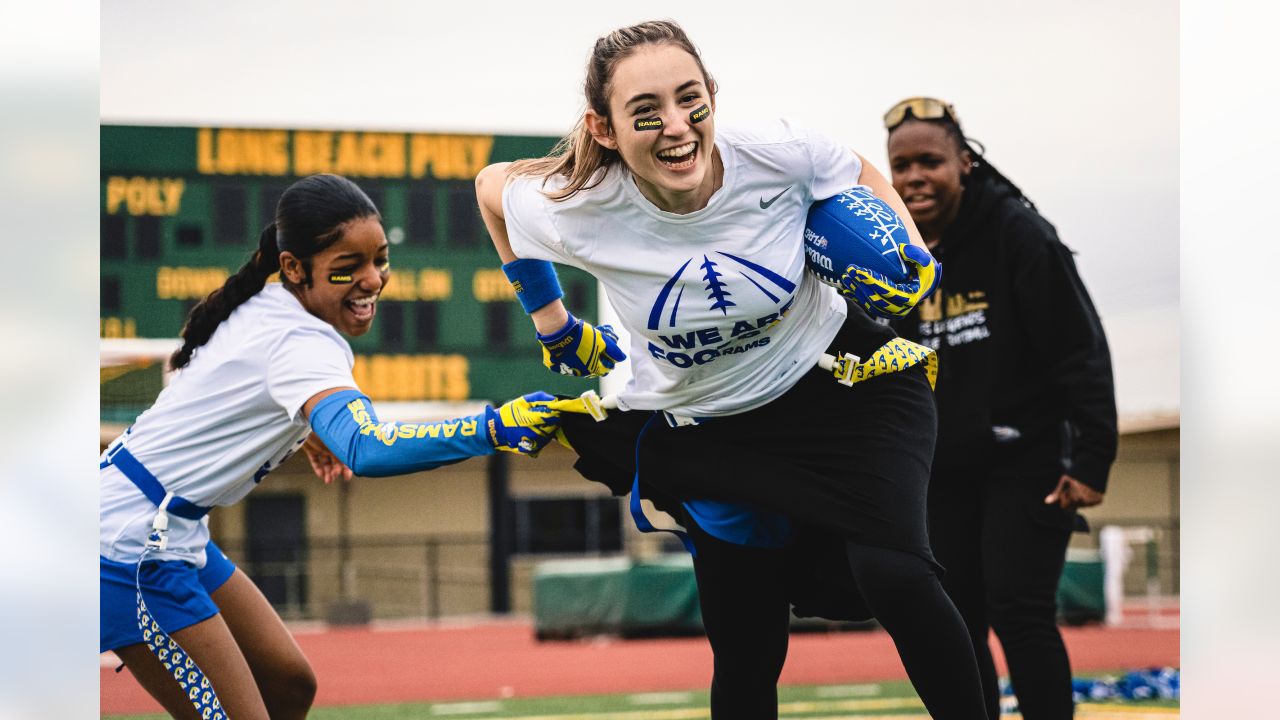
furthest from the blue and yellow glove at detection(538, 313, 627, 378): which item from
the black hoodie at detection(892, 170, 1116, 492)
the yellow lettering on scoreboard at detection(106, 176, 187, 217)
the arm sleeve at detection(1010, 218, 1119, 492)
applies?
the yellow lettering on scoreboard at detection(106, 176, 187, 217)

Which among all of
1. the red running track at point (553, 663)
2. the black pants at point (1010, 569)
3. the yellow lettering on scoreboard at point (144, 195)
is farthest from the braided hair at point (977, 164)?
the yellow lettering on scoreboard at point (144, 195)

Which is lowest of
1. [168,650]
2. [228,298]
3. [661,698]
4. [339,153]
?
[661,698]

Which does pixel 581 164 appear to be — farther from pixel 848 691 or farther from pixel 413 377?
pixel 413 377

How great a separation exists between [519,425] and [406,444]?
8.8 inches

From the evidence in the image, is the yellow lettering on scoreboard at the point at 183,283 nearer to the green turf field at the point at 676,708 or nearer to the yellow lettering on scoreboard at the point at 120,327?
the yellow lettering on scoreboard at the point at 120,327

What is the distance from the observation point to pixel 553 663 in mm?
10930

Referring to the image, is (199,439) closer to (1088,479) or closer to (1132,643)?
(1088,479)

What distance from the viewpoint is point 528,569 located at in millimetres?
21078

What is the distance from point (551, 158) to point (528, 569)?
18626 millimetres

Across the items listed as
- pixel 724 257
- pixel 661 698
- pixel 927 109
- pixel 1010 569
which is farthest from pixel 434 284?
pixel 724 257

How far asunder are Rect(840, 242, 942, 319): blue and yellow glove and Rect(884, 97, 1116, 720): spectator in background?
3.93 feet

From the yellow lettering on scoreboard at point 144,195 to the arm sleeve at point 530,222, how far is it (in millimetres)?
8579

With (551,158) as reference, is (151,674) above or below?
below
